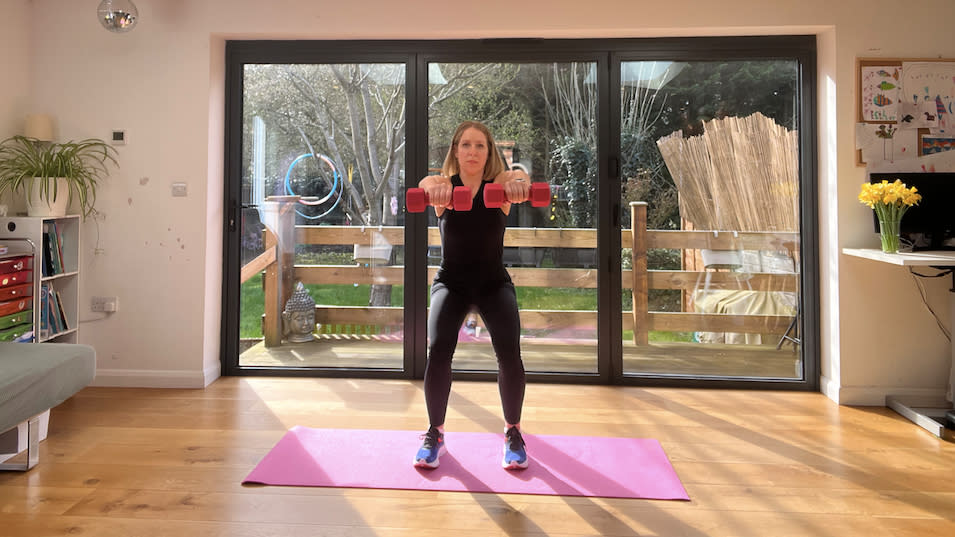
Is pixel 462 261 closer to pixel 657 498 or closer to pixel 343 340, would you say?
pixel 657 498

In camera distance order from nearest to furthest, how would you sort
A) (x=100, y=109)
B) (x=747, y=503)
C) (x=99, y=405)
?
(x=747, y=503) → (x=99, y=405) → (x=100, y=109)

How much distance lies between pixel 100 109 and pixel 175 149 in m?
0.48

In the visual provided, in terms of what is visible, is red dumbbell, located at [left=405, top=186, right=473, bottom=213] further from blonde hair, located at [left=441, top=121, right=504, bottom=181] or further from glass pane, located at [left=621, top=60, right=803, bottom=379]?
glass pane, located at [left=621, top=60, right=803, bottom=379]

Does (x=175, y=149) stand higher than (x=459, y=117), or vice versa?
(x=459, y=117)

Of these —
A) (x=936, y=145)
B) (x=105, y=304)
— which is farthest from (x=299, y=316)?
(x=936, y=145)

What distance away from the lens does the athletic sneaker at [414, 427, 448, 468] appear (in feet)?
7.64

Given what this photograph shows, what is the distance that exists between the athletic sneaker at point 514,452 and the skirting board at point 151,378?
2.00 m

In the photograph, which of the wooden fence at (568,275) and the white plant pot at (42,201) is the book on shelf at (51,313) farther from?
the wooden fence at (568,275)

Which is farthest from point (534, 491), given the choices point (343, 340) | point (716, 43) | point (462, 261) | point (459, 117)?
point (716, 43)

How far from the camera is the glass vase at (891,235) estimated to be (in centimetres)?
288

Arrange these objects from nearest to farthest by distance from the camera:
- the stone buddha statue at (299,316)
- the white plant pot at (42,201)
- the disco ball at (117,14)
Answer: the disco ball at (117,14) < the white plant pot at (42,201) < the stone buddha statue at (299,316)

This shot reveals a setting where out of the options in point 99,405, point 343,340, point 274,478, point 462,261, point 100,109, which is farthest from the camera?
point 343,340

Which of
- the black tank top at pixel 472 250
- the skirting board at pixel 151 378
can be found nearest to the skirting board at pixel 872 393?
the black tank top at pixel 472 250

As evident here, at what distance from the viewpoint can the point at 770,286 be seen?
3.56m
